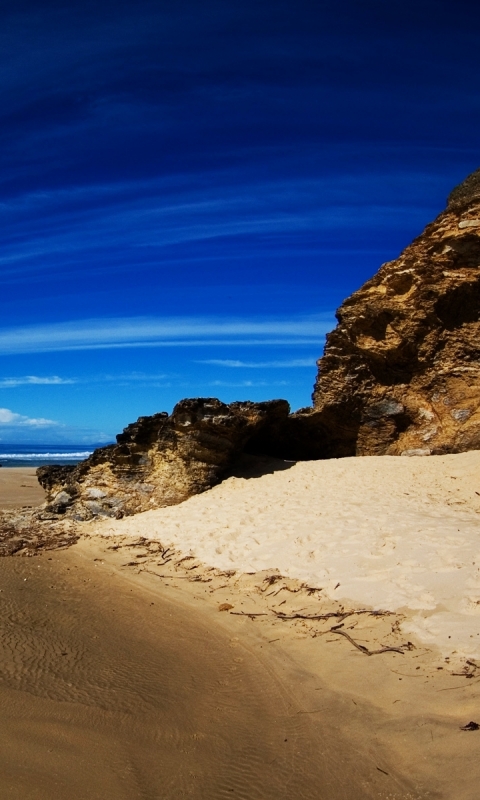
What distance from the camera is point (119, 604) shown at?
297 inches

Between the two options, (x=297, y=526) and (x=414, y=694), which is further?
(x=297, y=526)

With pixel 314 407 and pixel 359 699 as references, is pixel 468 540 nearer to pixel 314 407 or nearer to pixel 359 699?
pixel 359 699

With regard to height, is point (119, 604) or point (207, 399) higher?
point (207, 399)

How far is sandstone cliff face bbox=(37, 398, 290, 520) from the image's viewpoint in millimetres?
13273

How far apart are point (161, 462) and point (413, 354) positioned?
23.4 feet

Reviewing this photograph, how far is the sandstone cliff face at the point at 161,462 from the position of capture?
13273 mm

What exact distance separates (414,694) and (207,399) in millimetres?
9541

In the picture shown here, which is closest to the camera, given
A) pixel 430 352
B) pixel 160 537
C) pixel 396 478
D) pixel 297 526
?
pixel 297 526

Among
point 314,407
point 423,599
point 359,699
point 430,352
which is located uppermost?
point 430,352

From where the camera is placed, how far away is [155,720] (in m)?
4.47

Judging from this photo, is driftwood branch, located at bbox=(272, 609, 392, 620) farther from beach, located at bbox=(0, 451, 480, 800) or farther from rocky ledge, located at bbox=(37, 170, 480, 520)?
rocky ledge, located at bbox=(37, 170, 480, 520)

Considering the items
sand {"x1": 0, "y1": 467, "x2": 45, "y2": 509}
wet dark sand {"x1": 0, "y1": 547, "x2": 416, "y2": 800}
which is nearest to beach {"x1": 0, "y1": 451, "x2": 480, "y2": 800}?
wet dark sand {"x1": 0, "y1": 547, "x2": 416, "y2": 800}

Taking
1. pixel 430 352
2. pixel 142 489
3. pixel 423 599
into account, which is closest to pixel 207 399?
pixel 142 489

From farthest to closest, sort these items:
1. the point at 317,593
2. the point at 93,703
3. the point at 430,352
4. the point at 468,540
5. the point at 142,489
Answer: the point at 430,352 < the point at 142,489 < the point at 468,540 < the point at 317,593 < the point at 93,703
